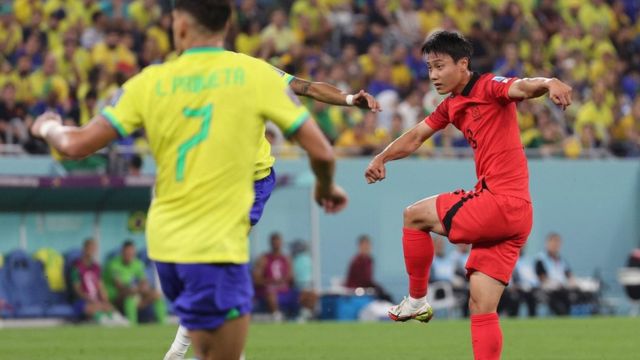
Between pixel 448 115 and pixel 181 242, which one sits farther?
pixel 448 115

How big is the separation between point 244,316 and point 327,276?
57.0ft

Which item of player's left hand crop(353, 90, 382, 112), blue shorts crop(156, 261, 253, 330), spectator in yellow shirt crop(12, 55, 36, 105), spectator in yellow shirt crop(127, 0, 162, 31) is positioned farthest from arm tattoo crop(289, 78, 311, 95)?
spectator in yellow shirt crop(127, 0, 162, 31)

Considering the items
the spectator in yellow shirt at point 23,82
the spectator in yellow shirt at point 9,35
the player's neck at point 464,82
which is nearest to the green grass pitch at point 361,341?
the player's neck at point 464,82

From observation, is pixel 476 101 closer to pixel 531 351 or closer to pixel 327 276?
pixel 531 351

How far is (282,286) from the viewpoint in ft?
70.6

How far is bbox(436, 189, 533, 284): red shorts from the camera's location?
28.5ft

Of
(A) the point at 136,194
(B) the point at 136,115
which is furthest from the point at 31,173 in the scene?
(B) the point at 136,115

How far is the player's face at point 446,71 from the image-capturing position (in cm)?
877

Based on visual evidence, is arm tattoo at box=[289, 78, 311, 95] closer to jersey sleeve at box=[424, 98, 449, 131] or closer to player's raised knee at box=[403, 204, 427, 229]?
jersey sleeve at box=[424, 98, 449, 131]

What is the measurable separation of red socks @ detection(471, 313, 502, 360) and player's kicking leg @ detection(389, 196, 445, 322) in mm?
699

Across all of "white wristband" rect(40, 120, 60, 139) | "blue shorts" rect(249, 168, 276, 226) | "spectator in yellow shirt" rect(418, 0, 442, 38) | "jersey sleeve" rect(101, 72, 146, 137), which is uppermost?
"spectator in yellow shirt" rect(418, 0, 442, 38)

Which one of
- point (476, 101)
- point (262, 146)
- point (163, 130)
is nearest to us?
point (163, 130)

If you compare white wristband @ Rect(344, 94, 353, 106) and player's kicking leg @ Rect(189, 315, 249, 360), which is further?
white wristband @ Rect(344, 94, 353, 106)

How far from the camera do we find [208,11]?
5793 mm
